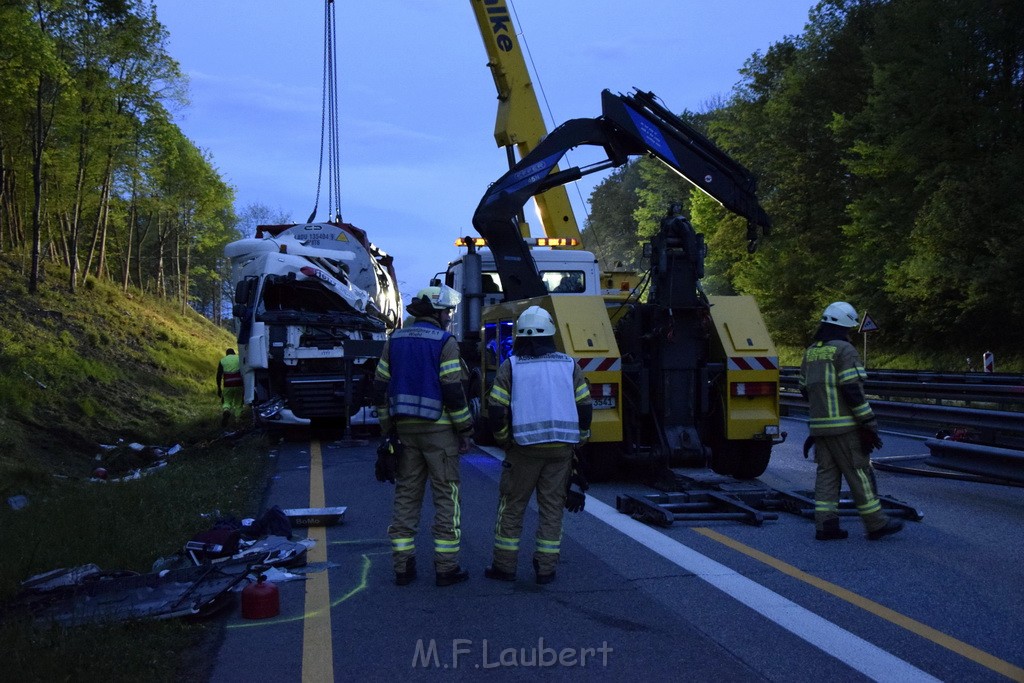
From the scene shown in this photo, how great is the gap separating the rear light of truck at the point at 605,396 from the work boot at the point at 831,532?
3.03 metres

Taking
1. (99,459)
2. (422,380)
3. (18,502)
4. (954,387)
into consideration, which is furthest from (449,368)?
(954,387)

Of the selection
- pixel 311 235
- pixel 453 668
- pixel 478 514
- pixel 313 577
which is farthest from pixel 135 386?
pixel 453 668

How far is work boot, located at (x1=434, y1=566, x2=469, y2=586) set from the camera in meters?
6.33

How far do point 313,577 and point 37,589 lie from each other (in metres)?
1.64

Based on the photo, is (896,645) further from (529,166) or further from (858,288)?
(858,288)

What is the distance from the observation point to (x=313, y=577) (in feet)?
21.6

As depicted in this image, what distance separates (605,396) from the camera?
10.1m

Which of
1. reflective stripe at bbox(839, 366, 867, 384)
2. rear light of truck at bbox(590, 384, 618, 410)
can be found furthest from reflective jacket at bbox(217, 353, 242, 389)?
reflective stripe at bbox(839, 366, 867, 384)

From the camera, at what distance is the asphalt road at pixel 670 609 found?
472 cm

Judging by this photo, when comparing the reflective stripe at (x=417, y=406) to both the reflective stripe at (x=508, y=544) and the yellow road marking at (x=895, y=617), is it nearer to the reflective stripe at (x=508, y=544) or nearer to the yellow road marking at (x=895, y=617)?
the reflective stripe at (x=508, y=544)

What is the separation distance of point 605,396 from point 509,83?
32.0 ft

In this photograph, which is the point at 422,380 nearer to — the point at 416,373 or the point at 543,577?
the point at 416,373

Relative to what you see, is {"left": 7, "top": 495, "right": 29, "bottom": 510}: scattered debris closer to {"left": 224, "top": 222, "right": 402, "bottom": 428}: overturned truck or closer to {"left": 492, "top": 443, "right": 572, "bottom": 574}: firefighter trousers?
{"left": 492, "top": 443, "right": 572, "bottom": 574}: firefighter trousers

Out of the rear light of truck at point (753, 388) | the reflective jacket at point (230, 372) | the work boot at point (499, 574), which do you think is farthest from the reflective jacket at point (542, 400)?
the reflective jacket at point (230, 372)
